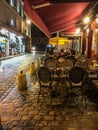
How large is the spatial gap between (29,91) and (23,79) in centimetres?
58

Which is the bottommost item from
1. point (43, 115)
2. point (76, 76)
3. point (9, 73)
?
point (43, 115)

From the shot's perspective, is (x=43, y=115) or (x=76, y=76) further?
(x=76, y=76)

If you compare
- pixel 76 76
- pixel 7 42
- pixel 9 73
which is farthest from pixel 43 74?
pixel 7 42

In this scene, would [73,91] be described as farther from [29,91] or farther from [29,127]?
[29,127]

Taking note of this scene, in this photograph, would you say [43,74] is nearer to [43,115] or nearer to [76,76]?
[76,76]

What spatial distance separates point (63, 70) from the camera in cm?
655

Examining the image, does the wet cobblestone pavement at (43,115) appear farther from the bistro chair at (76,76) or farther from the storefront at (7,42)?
the storefront at (7,42)

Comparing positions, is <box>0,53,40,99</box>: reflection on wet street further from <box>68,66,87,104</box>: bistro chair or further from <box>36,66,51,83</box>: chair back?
<box>68,66,87,104</box>: bistro chair

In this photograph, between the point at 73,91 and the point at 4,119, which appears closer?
the point at 4,119

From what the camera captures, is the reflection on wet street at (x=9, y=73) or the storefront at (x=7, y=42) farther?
the storefront at (x=7, y=42)

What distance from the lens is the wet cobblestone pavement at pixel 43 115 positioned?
12.7 feet

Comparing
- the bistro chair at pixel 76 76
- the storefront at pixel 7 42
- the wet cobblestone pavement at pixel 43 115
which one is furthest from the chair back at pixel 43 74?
the storefront at pixel 7 42

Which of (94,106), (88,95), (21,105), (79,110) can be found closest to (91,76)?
(88,95)

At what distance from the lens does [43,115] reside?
4441mm
